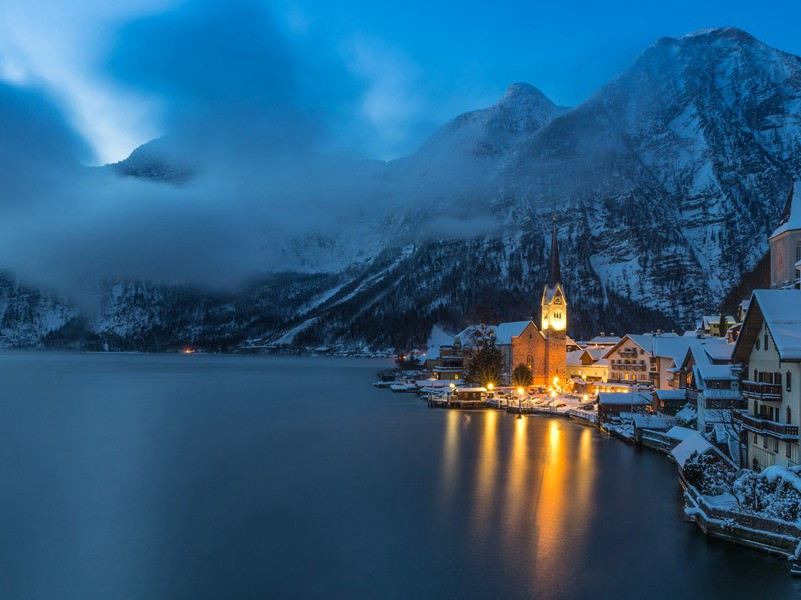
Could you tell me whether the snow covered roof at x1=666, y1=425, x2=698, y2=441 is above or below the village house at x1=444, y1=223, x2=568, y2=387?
below

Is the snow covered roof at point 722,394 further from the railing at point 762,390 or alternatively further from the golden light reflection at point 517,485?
the golden light reflection at point 517,485

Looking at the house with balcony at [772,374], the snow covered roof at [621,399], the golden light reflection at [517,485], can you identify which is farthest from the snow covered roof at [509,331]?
the house with balcony at [772,374]

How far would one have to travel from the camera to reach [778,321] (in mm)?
28172

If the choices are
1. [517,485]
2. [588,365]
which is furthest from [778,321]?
[588,365]

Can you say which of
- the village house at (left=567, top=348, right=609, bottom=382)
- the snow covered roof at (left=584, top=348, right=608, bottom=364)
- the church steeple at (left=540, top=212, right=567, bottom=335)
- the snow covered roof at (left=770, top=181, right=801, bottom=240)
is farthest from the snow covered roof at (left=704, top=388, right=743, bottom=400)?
the church steeple at (left=540, top=212, right=567, bottom=335)

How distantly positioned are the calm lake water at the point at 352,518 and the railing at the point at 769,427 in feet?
18.4

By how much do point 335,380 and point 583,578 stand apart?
114m

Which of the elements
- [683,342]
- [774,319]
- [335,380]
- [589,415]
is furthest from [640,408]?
[335,380]

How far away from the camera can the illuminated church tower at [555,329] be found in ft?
327

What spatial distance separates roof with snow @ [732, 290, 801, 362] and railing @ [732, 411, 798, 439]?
3244mm

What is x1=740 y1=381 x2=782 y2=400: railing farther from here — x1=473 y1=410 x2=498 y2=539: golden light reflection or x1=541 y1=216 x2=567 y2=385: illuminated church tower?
x1=541 y1=216 x2=567 y2=385: illuminated church tower

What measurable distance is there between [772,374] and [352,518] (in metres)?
21.4

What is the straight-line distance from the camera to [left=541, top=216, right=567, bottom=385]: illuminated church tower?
99562mm

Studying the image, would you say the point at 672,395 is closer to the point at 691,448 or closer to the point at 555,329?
the point at 691,448
